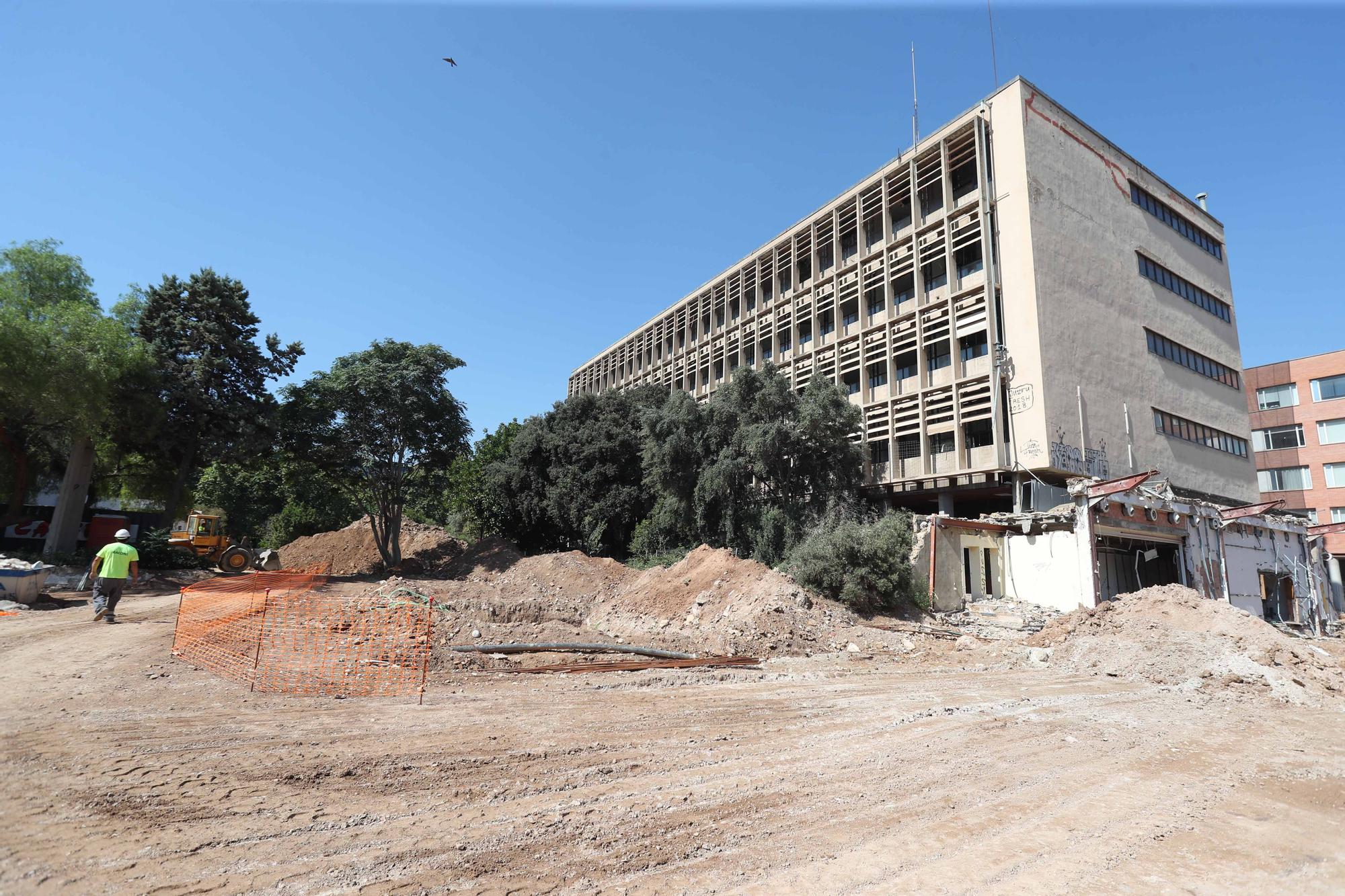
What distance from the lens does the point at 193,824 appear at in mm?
4254

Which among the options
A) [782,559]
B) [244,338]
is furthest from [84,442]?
[782,559]

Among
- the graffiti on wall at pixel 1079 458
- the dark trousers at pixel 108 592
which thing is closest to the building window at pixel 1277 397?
the graffiti on wall at pixel 1079 458

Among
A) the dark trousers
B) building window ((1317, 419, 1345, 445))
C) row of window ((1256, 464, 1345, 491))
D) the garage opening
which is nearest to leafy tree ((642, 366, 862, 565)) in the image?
the garage opening

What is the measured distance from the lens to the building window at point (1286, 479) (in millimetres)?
42281

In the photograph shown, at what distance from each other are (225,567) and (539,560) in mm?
14109

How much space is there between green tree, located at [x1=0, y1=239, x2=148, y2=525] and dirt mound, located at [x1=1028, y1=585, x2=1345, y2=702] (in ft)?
99.9

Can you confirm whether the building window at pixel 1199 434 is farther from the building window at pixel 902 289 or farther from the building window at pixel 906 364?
the building window at pixel 902 289

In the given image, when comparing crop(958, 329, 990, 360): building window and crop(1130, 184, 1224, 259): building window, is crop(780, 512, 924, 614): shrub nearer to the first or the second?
crop(958, 329, 990, 360): building window

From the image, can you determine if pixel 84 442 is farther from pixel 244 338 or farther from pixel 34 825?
pixel 34 825

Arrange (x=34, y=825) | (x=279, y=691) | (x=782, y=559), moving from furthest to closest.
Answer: (x=782, y=559) → (x=279, y=691) → (x=34, y=825)

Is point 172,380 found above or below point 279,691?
above

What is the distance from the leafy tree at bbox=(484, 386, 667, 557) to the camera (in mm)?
33188

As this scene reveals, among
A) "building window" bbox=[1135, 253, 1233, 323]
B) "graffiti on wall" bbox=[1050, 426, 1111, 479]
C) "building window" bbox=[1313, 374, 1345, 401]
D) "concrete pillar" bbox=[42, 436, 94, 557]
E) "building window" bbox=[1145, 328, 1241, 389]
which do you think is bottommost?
"concrete pillar" bbox=[42, 436, 94, 557]

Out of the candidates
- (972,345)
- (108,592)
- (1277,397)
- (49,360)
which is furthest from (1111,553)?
(49,360)
